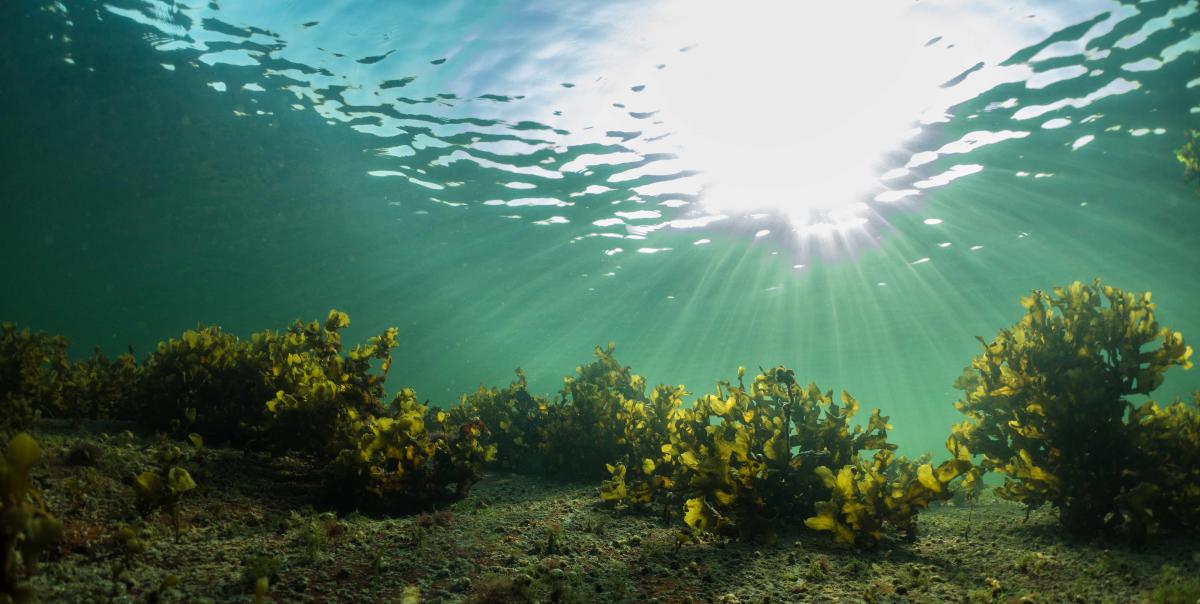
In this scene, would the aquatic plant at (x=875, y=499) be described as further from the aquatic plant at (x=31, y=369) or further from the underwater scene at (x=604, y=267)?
the aquatic plant at (x=31, y=369)

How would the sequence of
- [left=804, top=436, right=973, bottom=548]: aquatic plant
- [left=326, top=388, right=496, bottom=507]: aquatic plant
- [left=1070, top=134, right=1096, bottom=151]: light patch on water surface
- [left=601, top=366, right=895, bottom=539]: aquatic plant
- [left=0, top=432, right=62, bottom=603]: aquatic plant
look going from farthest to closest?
[left=1070, top=134, right=1096, bottom=151]: light patch on water surface → [left=326, top=388, right=496, bottom=507]: aquatic plant → [left=601, top=366, right=895, bottom=539]: aquatic plant → [left=804, top=436, right=973, bottom=548]: aquatic plant → [left=0, top=432, right=62, bottom=603]: aquatic plant

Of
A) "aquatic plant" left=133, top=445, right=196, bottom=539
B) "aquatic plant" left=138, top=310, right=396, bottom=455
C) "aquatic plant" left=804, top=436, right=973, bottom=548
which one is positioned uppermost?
"aquatic plant" left=138, top=310, right=396, bottom=455

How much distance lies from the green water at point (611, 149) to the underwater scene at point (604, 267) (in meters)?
0.11

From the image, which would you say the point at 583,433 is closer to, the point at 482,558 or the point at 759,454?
the point at 759,454

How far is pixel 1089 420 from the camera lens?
4.41m

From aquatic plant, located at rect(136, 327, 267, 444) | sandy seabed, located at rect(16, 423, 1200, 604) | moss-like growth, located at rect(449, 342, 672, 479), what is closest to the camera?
sandy seabed, located at rect(16, 423, 1200, 604)

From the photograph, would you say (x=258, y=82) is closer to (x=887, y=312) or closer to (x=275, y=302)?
(x=275, y=302)

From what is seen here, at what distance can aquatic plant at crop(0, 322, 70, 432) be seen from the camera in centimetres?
558

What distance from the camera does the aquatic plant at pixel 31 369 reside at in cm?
558

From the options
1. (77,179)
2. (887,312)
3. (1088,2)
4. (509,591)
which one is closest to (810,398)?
(509,591)

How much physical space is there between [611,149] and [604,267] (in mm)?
10125

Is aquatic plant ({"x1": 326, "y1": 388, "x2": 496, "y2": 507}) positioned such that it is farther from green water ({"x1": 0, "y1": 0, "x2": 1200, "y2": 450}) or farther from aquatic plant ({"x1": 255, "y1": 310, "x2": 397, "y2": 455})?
green water ({"x1": 0, "y1": 0, "x2": 1200, "y2": 450})

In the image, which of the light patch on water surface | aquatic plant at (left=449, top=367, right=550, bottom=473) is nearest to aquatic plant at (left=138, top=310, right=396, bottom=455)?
aquatic plant at (left=449, top=367, right=550, bottom=473)

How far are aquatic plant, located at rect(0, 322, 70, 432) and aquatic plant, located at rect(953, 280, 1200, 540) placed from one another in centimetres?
960
